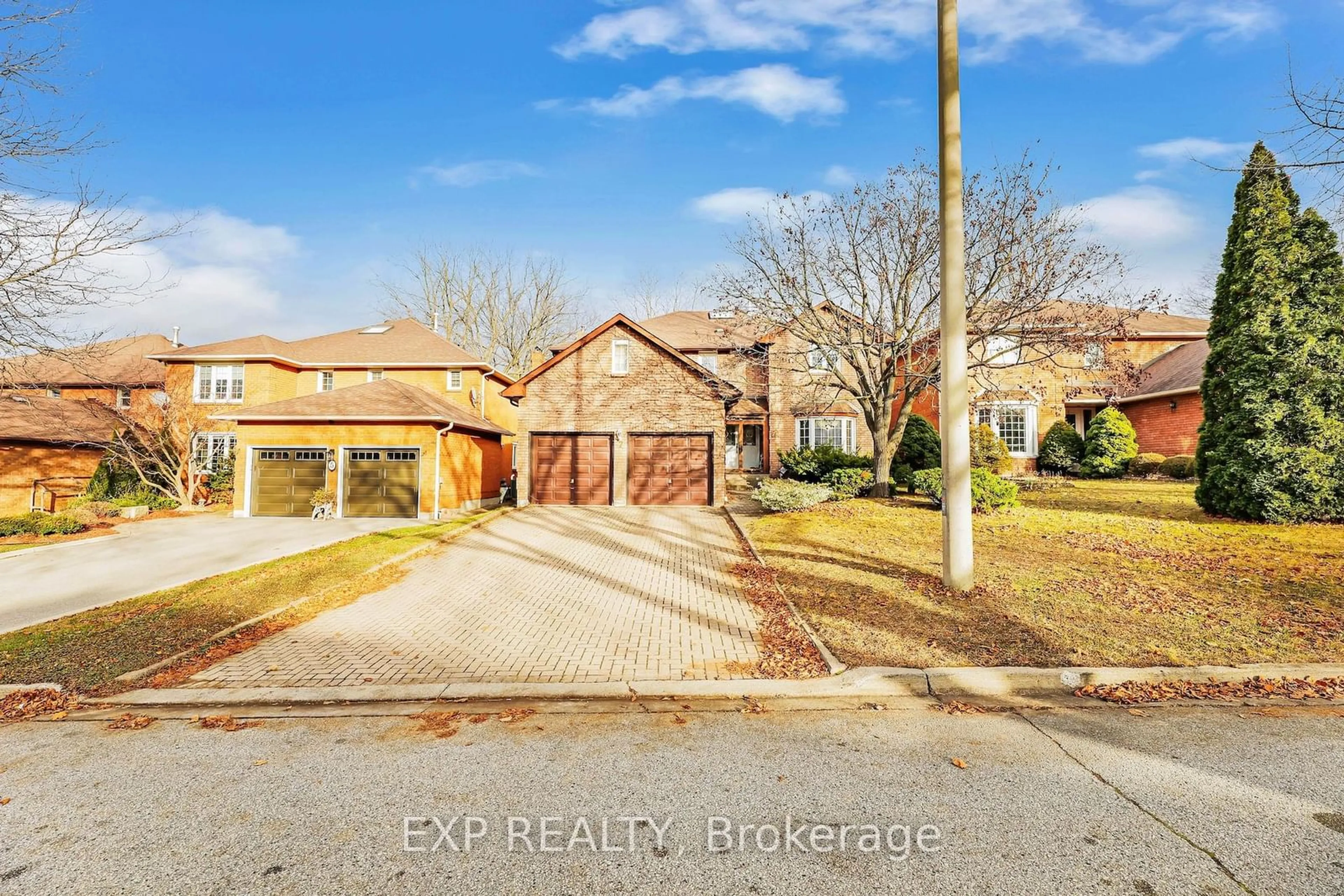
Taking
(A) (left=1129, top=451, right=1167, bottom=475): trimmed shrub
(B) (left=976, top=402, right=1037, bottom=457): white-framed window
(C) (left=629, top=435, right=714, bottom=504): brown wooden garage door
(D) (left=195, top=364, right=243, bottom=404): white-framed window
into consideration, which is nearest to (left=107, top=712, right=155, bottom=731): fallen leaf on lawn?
(C) (left=629, top=435, right=714, bottom=504): brown wooden garage door

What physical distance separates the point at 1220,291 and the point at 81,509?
31.4m

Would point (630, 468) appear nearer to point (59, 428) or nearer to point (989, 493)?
point (989, 493)

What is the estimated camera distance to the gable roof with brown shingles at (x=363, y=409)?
60.2ft

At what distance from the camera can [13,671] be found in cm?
549

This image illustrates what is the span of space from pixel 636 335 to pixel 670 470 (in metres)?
4.84

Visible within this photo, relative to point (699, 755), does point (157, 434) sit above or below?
above

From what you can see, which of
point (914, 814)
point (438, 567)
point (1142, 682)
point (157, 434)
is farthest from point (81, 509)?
point (1142, 682)

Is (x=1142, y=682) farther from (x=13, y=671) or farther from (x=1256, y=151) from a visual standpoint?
(x=1256, y=151)

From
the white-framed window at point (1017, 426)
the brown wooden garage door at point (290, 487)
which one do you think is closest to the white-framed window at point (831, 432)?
the white-framed window at point (1017, 426)

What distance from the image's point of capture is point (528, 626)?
682cm

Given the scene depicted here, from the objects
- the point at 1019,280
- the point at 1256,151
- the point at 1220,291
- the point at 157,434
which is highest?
the point at 1256,151

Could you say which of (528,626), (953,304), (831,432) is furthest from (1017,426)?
(528,626)

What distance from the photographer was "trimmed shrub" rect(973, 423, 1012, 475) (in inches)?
859

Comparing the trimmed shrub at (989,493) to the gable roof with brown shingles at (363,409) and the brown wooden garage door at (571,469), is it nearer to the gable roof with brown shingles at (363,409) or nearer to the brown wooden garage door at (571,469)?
the brown wooden garage door at (571,469)
